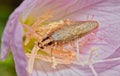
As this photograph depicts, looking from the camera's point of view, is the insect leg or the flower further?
the flower

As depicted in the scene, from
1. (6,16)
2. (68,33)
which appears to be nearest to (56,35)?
(68,33)

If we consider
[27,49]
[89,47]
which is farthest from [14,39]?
[89,47]

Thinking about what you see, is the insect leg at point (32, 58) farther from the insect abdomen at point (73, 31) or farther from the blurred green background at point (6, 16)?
the blurred green background at point (6, 16)

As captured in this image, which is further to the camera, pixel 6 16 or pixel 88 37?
pixel 6 16

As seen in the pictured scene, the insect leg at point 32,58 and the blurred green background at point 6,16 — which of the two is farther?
the blurred green background at point 6,16

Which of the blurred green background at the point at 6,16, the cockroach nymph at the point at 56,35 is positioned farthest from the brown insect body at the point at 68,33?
the blurred green background at the point at 6,16

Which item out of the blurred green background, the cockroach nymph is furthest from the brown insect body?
the blurred green background

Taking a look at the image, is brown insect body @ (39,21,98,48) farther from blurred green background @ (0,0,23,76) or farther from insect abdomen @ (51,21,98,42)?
blurred green background @ (0,0,23,76)

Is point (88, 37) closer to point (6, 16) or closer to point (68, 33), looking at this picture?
point (68, 33)
